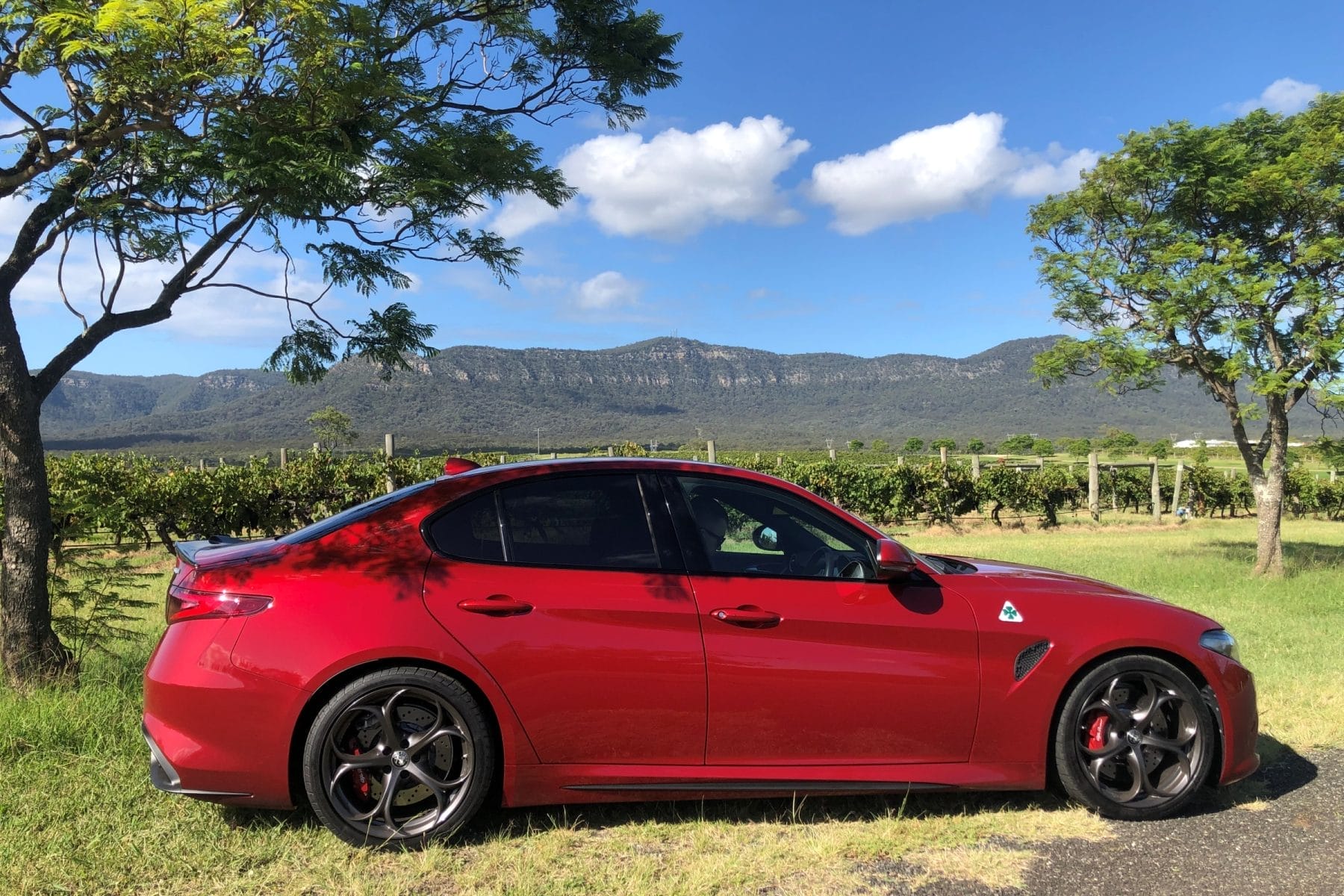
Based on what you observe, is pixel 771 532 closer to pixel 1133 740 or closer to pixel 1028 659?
pixel 1028 659

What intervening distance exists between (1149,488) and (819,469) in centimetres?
1424

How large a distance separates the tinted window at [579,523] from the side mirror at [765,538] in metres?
0.57

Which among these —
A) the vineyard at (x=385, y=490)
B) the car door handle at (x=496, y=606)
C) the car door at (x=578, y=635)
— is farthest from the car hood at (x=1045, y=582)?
the vineyard at (x=385, y=490)

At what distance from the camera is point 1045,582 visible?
12.0 ft

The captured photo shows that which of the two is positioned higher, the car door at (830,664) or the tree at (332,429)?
the tree at (332,429)

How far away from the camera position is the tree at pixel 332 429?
55375mm

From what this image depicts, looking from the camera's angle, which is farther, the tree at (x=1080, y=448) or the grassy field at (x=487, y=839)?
the tree at (x=1080, y=448)

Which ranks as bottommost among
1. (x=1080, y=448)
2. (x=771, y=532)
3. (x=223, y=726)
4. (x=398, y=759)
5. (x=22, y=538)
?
(x=398, y=759)

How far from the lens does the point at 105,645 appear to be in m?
5.77

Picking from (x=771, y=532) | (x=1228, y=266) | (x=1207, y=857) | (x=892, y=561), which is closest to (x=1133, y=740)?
(x=1207, y=857)

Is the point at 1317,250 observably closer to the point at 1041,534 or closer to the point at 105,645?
the point at 1041,534

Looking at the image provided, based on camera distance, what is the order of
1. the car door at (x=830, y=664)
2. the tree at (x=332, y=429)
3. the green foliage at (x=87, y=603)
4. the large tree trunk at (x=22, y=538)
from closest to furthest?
1. the car door at (x=830, y=664)
2. the large tree trunk at (x=22, y=538)
3. the green foliage at (x=87, y=603)
4. the tree at (x=332, y=429)

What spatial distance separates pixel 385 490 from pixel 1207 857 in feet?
51.8

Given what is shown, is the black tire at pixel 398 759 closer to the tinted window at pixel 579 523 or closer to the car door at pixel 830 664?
the tinted window at pixel 579 523
